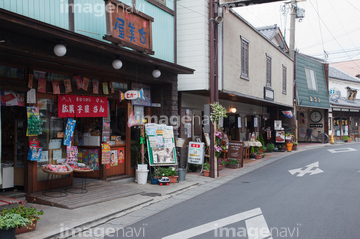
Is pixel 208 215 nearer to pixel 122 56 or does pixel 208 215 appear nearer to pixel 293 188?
pixel 293 188

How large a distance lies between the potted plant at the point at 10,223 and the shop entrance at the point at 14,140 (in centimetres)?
302

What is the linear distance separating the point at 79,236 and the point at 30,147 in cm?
305

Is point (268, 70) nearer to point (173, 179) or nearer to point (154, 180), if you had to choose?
point (173, 179)

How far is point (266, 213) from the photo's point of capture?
7.05 metres

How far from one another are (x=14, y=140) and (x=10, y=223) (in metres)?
3.71

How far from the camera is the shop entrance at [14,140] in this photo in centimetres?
824

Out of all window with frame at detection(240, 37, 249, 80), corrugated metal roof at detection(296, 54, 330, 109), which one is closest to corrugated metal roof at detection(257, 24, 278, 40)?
corrugated metal roof at detection(296, 54, 330, 109)

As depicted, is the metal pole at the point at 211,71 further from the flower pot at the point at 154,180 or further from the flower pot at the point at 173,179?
the flower pot at the point at 154,180

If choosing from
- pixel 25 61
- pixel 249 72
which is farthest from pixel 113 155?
pixel 249 72

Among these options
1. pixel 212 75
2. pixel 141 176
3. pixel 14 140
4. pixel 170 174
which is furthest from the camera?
pixel 212 75


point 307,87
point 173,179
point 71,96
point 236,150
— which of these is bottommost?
point 173,179

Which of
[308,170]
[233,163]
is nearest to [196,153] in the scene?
[233,163]

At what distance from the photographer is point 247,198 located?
869cm

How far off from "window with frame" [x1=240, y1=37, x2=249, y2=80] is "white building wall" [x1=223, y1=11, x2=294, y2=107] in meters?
0.25
